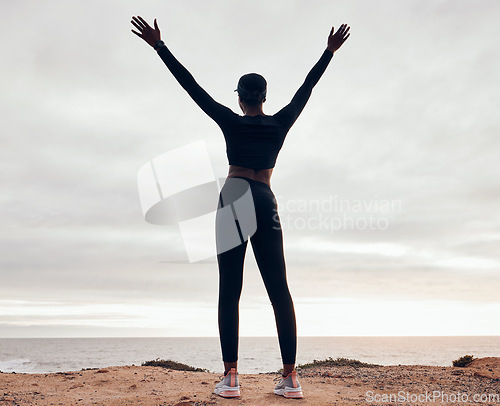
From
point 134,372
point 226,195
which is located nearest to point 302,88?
point 226,195

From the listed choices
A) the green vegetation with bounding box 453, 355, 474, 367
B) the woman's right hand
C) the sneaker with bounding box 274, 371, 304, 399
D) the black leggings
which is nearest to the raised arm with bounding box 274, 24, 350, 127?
the woman's right hand

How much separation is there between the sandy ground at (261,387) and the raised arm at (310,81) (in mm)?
3071

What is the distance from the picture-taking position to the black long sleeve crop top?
4.16 meters

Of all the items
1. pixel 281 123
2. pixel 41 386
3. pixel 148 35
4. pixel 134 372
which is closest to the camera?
pixel 148 35

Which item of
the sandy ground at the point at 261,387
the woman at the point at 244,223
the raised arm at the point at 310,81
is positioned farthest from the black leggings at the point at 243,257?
the raised arm at the point at 310,81

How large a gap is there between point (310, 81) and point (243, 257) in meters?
2.27

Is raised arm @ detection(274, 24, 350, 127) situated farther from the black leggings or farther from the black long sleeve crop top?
the black leggings

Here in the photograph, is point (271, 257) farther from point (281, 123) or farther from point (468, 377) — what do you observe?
point (468, 377)

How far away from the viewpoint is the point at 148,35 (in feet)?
13.8

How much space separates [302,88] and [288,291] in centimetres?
238

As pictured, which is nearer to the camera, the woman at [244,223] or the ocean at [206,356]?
the woman at [244,223]

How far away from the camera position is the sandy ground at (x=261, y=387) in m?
4.59

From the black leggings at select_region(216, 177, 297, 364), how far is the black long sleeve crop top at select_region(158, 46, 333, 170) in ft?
0.88

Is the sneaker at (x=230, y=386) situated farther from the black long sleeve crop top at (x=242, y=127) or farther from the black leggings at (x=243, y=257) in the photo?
the black long sleeve crop top at (x=242, y=127)
